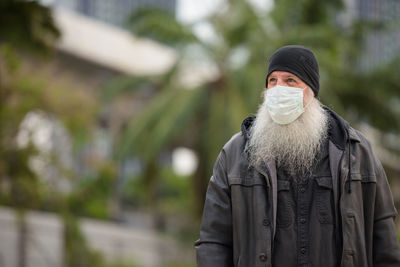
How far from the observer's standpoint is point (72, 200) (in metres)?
19.3

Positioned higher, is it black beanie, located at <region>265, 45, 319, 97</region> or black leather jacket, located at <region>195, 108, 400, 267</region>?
black beanie, located at <region>265, 45, 319, 97</region>

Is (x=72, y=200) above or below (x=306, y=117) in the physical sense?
above

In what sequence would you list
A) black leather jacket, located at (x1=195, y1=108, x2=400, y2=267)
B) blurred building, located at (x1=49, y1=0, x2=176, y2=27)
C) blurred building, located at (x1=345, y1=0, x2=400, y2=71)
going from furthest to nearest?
blurred building, located at (x1=49, y1=0, x2=176, y2=27) < blurred building, located at (x1=345, y1=0, x2=400, y2=71) < black leather jacket, located at (x1=195, y1=108, x2=400, y2=267)

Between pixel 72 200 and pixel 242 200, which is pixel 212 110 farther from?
pixel 242 200

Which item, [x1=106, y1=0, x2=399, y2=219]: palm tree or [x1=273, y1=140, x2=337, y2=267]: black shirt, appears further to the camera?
[x1=106, y1=0, x2=399, y2=219]: palm tree

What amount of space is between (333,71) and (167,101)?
12.5 ft

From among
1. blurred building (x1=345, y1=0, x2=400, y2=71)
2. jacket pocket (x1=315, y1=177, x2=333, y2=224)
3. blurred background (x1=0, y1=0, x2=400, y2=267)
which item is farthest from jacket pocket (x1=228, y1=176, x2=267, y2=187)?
blurred building (x1=345, y1=0, x2=400, y2=71)

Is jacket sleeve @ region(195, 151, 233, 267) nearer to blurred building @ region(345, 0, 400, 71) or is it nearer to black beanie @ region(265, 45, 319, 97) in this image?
black beanie @ region(265, 45, 319, 97)

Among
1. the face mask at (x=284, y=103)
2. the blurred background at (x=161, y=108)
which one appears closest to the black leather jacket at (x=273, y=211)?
the face mask at (x=284, y=103)

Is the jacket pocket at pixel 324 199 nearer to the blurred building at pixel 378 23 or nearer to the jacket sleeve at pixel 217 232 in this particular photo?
the jacket sleeve at pixel 217 232

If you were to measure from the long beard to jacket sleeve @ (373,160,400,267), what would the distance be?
11.5 inches

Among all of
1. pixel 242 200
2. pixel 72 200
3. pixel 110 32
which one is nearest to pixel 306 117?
pixel 242 200

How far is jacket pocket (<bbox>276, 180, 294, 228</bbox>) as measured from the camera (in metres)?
2.72

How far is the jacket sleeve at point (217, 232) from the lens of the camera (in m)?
2.76
